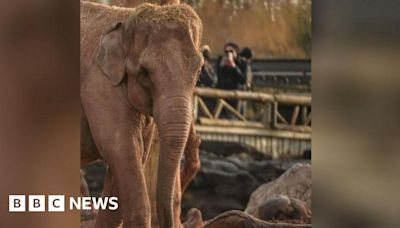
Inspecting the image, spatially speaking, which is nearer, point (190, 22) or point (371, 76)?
point (190, 22)

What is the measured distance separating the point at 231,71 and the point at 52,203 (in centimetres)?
107

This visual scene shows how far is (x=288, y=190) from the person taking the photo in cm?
430

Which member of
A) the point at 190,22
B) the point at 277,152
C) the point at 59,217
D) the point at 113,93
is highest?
the point at 190,22

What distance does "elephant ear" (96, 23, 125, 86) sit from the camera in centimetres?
406

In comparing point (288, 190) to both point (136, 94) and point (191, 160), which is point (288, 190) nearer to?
point (191, 160)

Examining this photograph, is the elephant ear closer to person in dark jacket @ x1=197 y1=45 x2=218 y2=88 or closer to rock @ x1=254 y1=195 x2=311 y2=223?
person in dark jacket @ x1=197 y1=45 x2=218 y2=88

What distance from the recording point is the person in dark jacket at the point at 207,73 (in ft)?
13.8

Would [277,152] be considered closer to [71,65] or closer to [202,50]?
[202,50]

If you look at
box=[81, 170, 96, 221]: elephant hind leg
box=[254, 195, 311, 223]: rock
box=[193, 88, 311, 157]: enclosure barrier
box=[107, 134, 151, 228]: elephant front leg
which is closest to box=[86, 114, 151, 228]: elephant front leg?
box=[107, 134, 151, 228]: elephant front leg

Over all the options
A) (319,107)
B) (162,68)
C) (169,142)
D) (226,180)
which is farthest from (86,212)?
(319,107)

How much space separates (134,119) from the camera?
4.10m

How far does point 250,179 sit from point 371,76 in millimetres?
852

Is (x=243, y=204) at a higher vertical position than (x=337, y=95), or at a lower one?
lower

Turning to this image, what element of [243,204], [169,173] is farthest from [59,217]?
[243,204]
